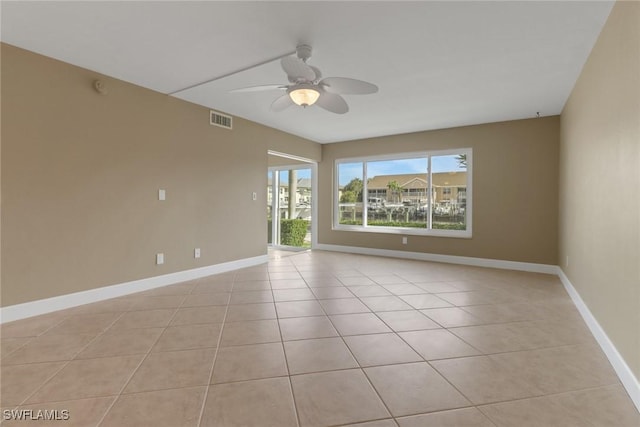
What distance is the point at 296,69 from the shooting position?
245 cm

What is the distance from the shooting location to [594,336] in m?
2.49

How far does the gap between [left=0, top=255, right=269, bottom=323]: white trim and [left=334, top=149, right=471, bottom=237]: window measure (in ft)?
10.5

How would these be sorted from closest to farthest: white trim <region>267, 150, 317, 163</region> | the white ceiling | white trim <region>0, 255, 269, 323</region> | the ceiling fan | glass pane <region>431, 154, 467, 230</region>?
the white ceiling < the ceiling fan < white trim <region>0, 255, 269, 323</region> < glass pane <region>431, 154, 467, 230</region> < white trim <region>267, 150, 317, 163</region>

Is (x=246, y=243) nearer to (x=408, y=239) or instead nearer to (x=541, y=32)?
(x=408, y=239)

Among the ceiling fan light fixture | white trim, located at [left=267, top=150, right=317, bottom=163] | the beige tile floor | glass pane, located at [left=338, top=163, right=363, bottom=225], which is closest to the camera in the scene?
the beige tile floor

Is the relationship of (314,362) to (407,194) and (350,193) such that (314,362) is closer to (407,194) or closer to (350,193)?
(407,194)

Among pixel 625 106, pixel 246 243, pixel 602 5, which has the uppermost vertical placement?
pixel 602 5

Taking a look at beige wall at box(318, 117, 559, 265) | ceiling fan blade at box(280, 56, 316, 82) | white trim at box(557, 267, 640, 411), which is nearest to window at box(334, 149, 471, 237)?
beige wall at box(318, 117, 559, 265)

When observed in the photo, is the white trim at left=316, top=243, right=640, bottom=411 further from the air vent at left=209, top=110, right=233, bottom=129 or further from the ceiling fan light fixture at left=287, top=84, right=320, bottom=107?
the air vent at left=209, top=110, right=233, bottom=129

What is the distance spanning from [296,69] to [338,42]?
21.5 inches

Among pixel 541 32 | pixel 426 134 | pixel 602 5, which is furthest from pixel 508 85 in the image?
pixel 426 134

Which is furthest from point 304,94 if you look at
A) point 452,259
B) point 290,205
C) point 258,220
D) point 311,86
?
point 290,205

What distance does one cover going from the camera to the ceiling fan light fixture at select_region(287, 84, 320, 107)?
8.79ft

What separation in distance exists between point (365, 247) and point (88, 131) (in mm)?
5238
